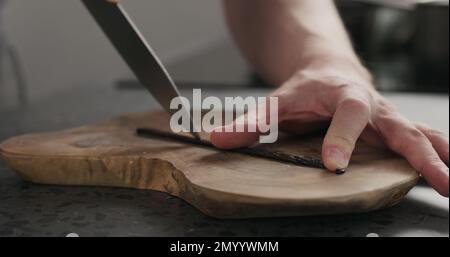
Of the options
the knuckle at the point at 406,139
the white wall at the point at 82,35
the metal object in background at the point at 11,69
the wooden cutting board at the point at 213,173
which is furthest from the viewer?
the white wall at the point at 82,35

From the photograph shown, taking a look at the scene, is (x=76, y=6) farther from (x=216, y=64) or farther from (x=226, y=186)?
(x=226, y=186)

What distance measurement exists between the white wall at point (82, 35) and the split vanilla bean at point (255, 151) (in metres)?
0.66

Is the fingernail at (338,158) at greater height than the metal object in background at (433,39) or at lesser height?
lesser

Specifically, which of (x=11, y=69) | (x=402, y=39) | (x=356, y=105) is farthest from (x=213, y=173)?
(x=402, y=39)

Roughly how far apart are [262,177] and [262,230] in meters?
0.06

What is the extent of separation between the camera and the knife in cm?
69

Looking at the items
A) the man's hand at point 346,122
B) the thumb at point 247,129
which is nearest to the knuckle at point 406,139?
the man's hand at point 346,122

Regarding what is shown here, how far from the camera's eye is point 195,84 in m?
1.28

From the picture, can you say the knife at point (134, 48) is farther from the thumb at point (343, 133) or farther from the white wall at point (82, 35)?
the white wall at point (82, 35)

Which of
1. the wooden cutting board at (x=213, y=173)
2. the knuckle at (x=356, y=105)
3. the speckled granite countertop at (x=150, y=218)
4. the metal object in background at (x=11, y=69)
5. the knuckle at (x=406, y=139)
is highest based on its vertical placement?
the metal object in background at (x=11, y=69)

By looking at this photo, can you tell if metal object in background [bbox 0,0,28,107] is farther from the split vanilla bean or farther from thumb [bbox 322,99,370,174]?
thumb [bbox 322,99,370,174]

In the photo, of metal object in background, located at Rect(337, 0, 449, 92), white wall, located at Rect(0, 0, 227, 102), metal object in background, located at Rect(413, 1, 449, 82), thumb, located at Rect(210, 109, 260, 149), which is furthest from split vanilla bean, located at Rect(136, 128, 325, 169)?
metal object in background, located at Rect(413, 1, 449, 82)

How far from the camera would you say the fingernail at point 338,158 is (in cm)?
56
